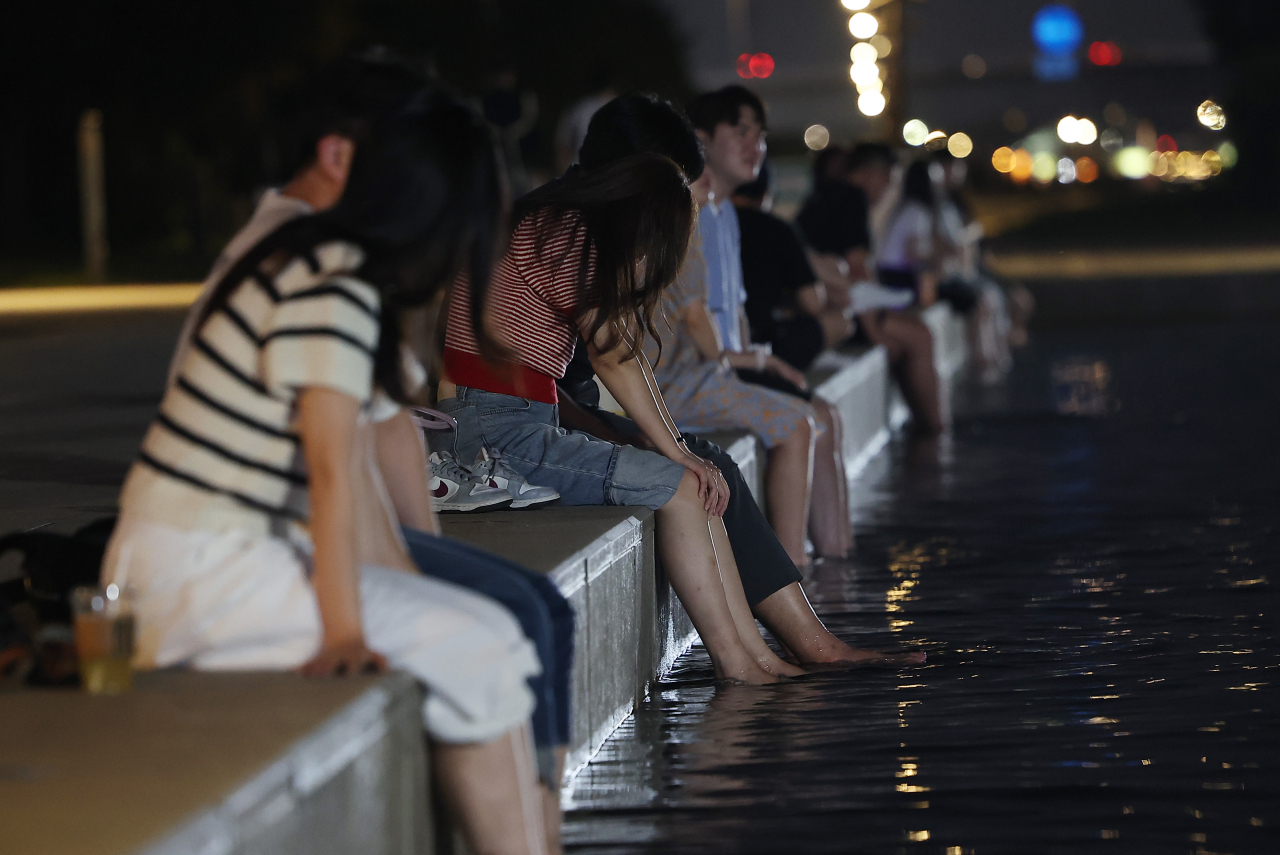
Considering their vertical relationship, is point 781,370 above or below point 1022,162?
above

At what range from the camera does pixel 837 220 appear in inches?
449

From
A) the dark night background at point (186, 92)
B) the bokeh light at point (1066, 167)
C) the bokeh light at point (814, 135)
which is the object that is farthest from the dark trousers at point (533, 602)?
the bokeh light at point (1066, 167)

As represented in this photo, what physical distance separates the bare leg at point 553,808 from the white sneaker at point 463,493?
1598 millimetres

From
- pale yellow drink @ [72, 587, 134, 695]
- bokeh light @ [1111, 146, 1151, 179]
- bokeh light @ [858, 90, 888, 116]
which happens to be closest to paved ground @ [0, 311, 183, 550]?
pale yellow drink @ [72, 587, 134, 695]

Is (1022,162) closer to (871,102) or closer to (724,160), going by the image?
(871,102)

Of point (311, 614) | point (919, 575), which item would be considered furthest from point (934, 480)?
point (311, 614)

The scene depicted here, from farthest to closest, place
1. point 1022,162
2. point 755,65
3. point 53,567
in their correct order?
point 1022,162, point 755,65, point 53,567

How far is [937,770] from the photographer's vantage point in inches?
173

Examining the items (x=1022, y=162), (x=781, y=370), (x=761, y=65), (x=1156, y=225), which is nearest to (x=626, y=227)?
(x=781, y=370)

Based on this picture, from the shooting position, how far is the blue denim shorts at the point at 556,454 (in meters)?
5.16

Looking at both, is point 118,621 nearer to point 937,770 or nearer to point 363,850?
point 363,850

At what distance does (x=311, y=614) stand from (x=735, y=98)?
4.27 metres

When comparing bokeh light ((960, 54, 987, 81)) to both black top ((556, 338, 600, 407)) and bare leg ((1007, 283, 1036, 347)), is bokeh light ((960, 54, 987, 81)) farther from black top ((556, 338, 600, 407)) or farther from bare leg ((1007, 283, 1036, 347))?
black top ((556, 338, 600, 407))

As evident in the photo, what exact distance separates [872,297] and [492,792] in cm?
870
